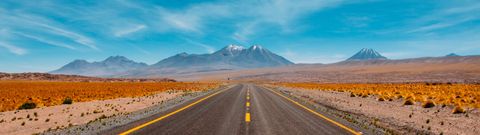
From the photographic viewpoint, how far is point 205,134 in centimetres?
936

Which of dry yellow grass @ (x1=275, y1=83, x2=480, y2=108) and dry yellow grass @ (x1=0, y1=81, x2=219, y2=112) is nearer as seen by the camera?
dry yellow grass @ (x1=275, y1=83, x2=480, y2=108)

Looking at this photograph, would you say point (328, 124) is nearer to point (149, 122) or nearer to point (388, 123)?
point (388, 123)

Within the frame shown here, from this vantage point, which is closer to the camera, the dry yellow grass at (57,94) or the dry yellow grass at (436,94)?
the dry yellow grass at (436,94)

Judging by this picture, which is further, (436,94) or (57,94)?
(57,94)

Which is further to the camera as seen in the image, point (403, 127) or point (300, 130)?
point (403, 127)

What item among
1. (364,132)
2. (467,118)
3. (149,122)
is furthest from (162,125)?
(467,118)

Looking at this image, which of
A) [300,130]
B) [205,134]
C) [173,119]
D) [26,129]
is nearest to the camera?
[205,134]

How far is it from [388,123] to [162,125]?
8.66 meters

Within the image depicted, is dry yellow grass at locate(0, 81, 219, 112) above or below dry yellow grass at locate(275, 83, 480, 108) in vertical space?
above

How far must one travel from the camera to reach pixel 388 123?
13156 millimetres

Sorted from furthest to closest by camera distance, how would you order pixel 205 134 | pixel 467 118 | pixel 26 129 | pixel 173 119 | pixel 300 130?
pixel 467 118, pixel 173 119, pixel 26 129, pixel 300 130, pixel 205 134

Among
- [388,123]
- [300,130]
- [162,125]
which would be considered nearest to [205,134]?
[162,125]

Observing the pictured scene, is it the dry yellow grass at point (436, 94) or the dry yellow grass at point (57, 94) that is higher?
the dry yellow grass at point (57, 94)

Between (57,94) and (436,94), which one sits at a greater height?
(57,94)
